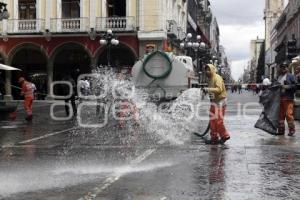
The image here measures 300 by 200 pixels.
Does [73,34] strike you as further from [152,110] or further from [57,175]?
[57,175]

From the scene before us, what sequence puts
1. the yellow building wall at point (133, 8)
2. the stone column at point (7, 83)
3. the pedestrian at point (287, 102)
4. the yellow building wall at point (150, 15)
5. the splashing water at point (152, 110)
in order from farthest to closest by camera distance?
the stone column at point (7, 83) → the yellow building wall at point (133, 8) → the yellow building wall at point (150, 15) → the splashing water at point (152, 110) → the pedestrian at point (287, 102)

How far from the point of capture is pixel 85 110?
79.7 ft

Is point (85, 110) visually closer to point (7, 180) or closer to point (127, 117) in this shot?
point (127, 117)

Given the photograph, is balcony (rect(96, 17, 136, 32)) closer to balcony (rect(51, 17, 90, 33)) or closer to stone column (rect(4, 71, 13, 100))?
balcony (rect(51, 17, 90, 33))

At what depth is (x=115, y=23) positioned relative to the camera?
36312 millimetres

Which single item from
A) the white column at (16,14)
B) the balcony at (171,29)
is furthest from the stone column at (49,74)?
the balcony at (171,29)

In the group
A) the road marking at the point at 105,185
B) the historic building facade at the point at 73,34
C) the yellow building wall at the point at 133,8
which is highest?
the yellow building wall at the point at 133,8

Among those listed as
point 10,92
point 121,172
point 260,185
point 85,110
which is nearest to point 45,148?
point 121,172

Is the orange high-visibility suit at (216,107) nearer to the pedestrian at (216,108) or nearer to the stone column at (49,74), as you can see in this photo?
the pedestrian at (216,108)

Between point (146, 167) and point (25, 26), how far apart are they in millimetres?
31005

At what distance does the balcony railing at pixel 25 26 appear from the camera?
122 feet

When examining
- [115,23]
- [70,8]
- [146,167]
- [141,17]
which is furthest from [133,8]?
[146,167]

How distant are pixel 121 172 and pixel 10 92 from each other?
31561 mm

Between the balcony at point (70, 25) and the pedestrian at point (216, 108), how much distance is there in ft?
85.1
